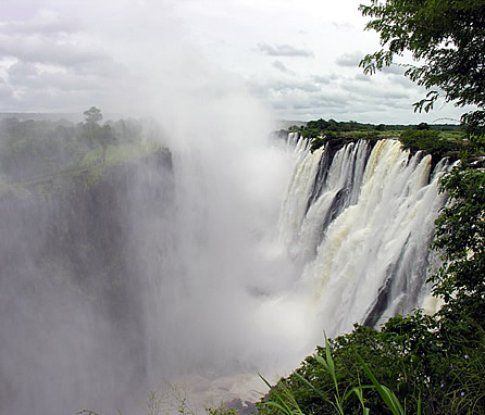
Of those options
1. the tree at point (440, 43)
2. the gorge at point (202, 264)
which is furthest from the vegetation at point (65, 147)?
the tree at point (440, 43)

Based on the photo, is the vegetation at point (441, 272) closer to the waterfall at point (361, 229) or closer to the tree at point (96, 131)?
the waterfall at point (361, 229)

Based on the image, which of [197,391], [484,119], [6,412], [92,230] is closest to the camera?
[484,119]

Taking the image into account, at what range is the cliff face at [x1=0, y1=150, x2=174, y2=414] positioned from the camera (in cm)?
2147

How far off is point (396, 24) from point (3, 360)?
78.3 ft

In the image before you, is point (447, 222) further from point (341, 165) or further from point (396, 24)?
point (341, 165)

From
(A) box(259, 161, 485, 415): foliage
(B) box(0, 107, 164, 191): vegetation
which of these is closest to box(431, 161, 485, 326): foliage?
(A) box(259, 161, 485, 415): foliage

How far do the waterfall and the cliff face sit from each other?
35.8 feet

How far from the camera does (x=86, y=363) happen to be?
21.8 meters

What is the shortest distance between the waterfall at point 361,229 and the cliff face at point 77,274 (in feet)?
35.8

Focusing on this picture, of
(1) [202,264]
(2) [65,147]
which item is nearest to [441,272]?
Answer: (1) [202,264]

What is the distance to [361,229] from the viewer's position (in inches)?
598

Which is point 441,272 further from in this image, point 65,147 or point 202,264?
point 65,147

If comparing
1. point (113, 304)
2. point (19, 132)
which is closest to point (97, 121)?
point (19, 132)

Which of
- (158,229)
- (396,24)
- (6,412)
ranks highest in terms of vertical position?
(396,24)
